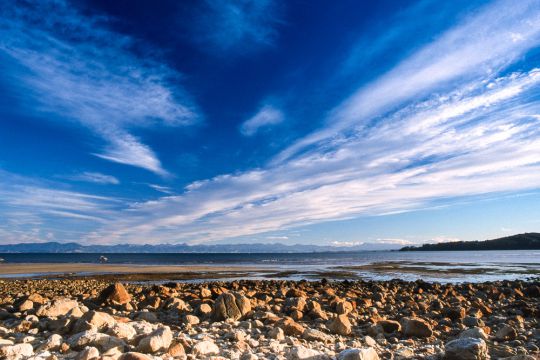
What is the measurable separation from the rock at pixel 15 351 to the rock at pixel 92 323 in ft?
3.45

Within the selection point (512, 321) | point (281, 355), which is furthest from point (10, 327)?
point (512, 321)

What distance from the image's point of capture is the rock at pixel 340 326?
315 inches

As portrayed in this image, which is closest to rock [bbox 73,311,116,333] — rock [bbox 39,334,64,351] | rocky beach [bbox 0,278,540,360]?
rocky beach [bbox 0,278,540,360]

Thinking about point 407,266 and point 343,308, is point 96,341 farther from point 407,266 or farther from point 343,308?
point 407,266

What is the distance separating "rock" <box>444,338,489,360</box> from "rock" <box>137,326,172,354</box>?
4.42 m

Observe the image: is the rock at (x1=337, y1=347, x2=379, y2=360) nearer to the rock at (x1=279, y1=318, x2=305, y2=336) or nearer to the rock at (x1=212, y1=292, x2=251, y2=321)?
the rock at (x1=279, y1=318, x2=305, y2=336)

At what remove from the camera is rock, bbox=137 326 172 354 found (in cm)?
563

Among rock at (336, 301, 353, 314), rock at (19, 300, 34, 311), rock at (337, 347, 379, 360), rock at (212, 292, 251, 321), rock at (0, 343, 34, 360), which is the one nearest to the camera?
rock at (0, 343, 34, 360)

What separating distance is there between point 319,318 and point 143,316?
4.15 m

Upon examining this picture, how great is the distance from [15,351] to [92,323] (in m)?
1.36

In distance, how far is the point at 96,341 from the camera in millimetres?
5766

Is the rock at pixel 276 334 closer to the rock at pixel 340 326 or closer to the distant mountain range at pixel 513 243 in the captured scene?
the rock at pixel 340 326

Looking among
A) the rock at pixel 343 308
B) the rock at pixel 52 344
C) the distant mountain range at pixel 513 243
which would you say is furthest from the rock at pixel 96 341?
the distant mountain range at pixel 513 243

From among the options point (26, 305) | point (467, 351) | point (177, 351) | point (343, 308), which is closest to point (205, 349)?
point (177, 351)
